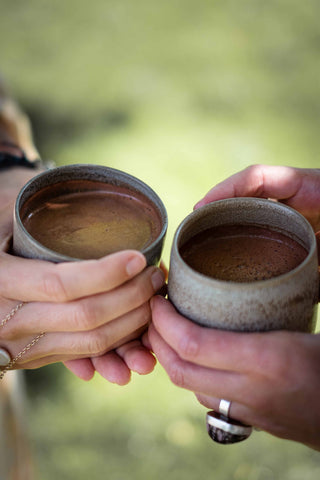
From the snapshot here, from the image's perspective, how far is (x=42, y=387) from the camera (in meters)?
2.86

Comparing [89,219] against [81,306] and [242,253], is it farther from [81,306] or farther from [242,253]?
[242,253]

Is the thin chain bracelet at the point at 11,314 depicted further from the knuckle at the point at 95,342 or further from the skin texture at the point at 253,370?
the skin texture at the point at 253,370

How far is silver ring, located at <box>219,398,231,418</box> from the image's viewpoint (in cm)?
121

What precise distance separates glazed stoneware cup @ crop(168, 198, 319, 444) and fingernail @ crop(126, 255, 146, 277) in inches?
2.7

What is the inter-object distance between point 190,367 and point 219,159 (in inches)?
114

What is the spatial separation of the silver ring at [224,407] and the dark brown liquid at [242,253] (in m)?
0.29

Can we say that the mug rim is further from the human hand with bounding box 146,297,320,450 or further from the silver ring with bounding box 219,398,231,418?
the silver ring with bounding box 219,398,231,418

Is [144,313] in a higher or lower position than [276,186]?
lower

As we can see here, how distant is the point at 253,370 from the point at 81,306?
431 mm

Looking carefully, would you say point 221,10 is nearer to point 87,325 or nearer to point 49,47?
point 49,47

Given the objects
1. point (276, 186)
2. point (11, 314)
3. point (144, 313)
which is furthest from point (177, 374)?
point (276, 186)

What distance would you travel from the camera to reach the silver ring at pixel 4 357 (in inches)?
58.2

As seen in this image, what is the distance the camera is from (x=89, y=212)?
1555 mm

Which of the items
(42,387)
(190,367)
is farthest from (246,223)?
(42,387)
